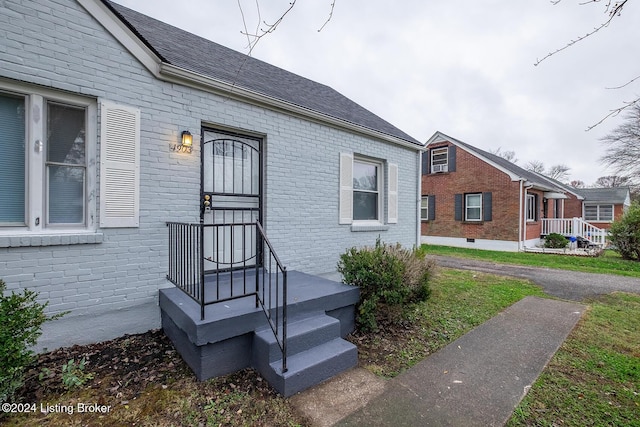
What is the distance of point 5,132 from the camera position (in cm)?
285

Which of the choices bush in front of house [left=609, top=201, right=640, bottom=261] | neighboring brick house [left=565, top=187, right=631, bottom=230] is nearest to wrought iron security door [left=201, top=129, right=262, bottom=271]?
bush in front of house [left=609, top=201, right=640, bottom=261]

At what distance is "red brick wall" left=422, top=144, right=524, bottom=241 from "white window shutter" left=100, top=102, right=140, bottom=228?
1397cm

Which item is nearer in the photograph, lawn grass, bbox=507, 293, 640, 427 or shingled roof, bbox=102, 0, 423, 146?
lawn grass, bbox=507, 293, 640, 427

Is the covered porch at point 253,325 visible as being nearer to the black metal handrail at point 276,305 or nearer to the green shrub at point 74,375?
the black metal handrail at point 276,305

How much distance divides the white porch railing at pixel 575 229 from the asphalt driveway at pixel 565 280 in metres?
7.30

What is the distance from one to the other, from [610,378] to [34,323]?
5341 mm

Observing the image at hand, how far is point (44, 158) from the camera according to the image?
3010 mm

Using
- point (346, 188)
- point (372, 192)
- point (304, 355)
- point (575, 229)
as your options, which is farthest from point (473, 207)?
point (304, 355)

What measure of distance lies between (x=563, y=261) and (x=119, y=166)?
13134 mm

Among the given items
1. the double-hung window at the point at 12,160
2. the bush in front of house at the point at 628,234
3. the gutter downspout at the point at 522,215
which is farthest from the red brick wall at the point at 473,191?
the double-hung window at the point at 12,160

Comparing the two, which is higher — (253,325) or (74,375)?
(253,325)

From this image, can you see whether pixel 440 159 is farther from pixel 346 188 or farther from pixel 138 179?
pixel 138 179

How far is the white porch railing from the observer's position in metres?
13.1

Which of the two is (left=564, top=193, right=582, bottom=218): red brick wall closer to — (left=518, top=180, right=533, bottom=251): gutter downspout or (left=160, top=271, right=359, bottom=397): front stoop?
(left=518, top=180, right=533, bottom=251): gutter downspout
